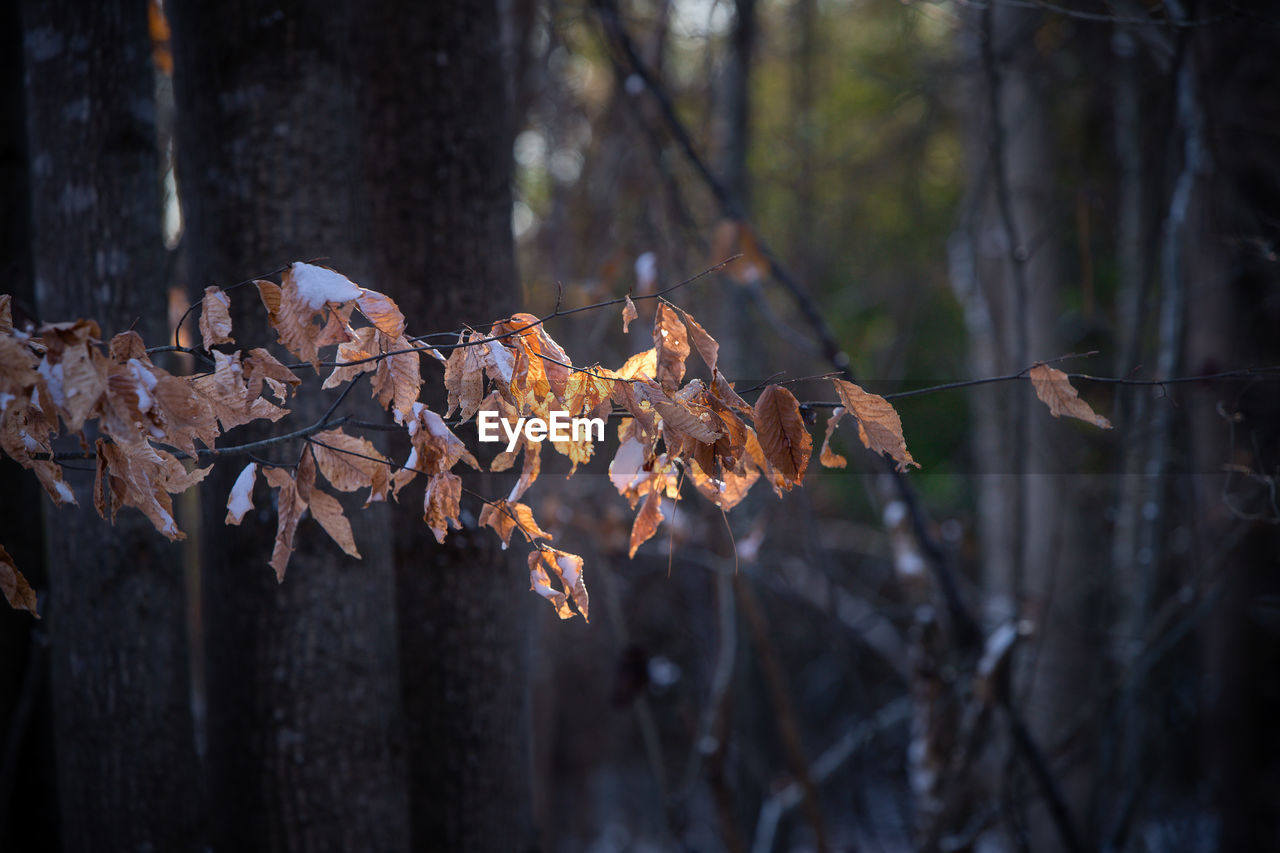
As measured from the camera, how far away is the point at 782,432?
1201 millimetres

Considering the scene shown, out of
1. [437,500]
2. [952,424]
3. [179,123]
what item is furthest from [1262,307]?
[179,123]

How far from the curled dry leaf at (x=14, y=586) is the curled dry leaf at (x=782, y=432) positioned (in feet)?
3.70

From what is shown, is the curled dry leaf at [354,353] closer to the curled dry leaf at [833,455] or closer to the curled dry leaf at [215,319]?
the curled dry leaf at [215,319]

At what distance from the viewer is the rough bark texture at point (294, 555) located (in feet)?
5.87

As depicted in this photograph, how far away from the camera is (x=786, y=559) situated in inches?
193

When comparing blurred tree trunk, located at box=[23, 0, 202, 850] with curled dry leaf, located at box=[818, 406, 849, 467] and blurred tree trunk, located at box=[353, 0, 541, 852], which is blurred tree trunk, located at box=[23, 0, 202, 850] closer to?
blurred tree trunk, located at box=[353, 0, 541, 852]

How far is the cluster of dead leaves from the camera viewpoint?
108 cm

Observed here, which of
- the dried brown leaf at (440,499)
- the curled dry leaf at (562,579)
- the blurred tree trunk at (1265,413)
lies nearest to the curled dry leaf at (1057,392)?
the curled dry leaf at (562,579)

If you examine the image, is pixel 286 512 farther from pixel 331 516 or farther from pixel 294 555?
pixel 294 555

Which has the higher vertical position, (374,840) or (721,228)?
(721,228)

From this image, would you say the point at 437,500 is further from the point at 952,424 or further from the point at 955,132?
the point at 955,132

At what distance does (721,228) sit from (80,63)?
6.87ft

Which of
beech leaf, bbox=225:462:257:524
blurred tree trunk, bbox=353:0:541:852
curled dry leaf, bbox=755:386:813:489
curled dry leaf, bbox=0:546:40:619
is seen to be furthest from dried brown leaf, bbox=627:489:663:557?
curled dry leaf, bbox=0:546:40:619

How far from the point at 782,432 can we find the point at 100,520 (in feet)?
5.38
